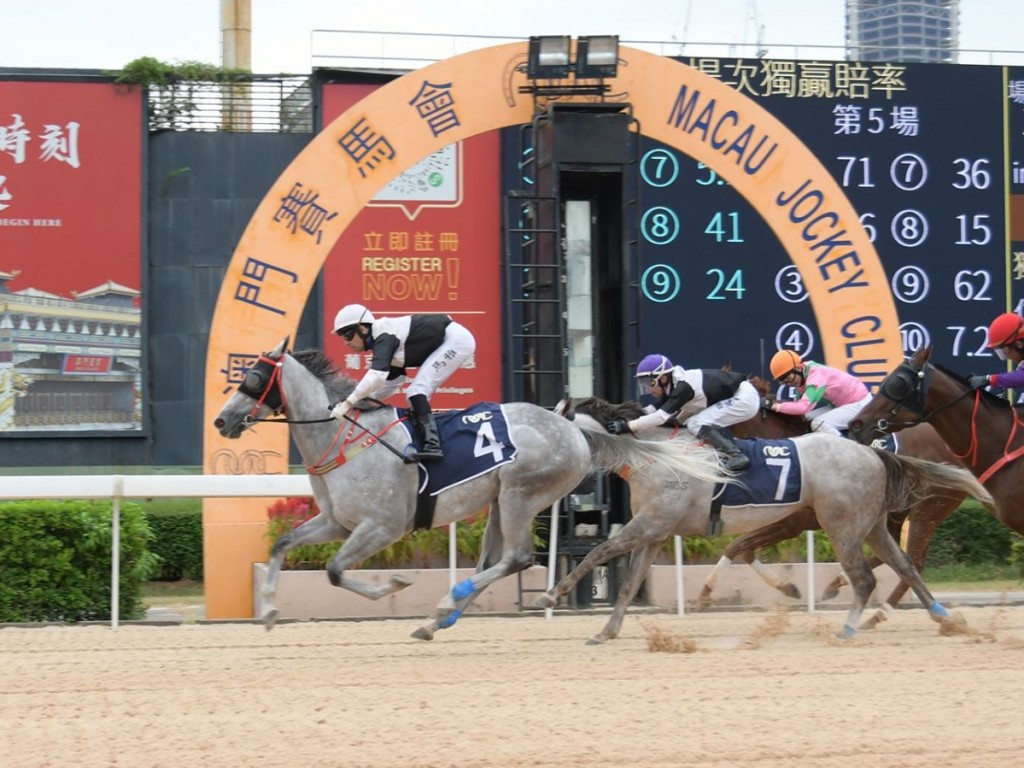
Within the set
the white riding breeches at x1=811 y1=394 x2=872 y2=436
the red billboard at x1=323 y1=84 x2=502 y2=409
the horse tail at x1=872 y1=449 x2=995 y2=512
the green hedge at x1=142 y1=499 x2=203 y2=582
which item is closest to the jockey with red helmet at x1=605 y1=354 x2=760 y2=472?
the white riding breeches at x1=811 y1=394 x2=872 y2=436

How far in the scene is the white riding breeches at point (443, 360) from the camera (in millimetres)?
7180

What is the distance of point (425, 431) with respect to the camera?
7012 mm

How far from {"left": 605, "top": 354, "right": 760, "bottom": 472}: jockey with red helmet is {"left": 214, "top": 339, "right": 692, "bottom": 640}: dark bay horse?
253 mm

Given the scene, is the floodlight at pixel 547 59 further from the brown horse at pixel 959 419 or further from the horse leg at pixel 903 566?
the horse leg at pixel 903 566

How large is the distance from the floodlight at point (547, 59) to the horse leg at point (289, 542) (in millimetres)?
3488

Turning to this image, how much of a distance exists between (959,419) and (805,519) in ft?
3.41

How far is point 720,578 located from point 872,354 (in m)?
1.74

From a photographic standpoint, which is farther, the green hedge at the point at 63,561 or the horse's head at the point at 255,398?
the green hedge at the point at 63,561

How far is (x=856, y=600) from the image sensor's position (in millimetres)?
7535

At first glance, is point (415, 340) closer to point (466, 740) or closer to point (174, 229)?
point (466, 740)

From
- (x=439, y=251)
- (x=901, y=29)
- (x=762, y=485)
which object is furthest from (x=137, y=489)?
(x=901, y=29)

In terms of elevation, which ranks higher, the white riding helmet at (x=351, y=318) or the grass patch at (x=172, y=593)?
the white riding helmet at (x=351, y=318)

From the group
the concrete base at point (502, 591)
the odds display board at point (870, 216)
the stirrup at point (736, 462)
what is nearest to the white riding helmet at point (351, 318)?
the stirrup at point (736, 462)

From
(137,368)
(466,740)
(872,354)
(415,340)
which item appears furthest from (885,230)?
(466,740)
